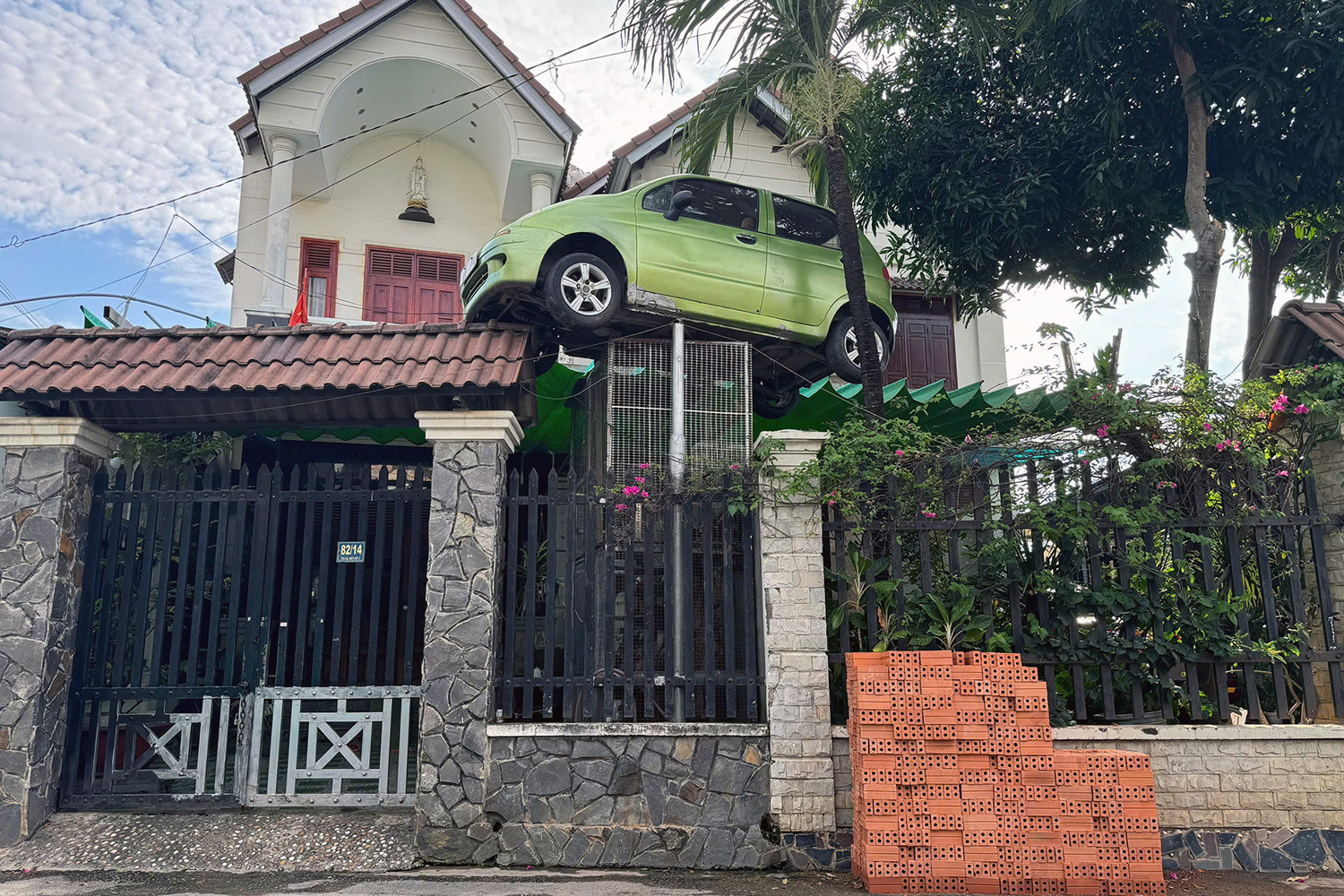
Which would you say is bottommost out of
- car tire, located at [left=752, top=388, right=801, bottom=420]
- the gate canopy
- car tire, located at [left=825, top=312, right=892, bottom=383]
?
the gate canopy

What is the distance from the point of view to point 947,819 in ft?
17.4

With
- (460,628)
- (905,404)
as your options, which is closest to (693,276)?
(905,404)

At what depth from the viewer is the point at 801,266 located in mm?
8703

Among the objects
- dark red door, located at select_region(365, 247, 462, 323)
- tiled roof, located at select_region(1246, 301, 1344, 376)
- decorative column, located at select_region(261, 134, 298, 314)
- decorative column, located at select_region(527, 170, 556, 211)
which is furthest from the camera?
dark red door, located at select_region(365, 247, 462, 323)

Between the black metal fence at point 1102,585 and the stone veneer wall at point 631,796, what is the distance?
913 mm

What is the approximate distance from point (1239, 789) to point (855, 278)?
15.4 ft

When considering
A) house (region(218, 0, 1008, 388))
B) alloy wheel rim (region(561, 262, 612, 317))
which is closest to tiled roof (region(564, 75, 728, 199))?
house (region(218, 0, 1008, 388))

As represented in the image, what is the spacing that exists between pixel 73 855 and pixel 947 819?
5.63 m

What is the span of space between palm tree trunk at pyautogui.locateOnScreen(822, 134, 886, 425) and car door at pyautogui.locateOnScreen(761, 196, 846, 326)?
93cm

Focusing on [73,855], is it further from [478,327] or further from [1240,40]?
[1240,40]

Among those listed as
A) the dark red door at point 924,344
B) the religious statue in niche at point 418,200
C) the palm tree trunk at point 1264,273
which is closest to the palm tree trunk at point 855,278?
the dark red door at point 924,344

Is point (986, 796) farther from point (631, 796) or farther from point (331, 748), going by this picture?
point (331, 748)

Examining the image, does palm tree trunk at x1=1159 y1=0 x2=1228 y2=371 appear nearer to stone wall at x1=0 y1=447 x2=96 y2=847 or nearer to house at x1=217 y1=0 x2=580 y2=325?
house at x1=217 y1=0 x2=580 y2=325

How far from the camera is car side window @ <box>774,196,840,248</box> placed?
893 centimetres
